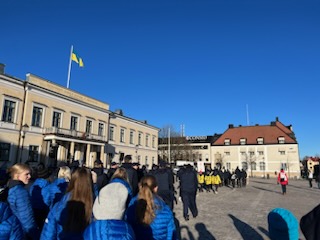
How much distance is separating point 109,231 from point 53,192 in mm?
3670

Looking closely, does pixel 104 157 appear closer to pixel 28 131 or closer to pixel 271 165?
pixel 28 131

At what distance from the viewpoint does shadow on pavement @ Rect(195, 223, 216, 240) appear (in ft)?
22.6

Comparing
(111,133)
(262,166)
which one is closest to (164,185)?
(111,133)

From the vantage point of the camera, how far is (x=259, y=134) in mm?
66625

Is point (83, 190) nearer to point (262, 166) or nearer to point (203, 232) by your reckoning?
point (203, 232)

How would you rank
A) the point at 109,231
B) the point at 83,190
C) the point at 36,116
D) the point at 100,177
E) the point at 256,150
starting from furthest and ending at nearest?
the point at 256,150, the point at 36,116, the point at 100,177, the point at 83,190, the point at 109,231

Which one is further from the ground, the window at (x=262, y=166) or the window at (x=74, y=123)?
the window at (x=74, y=123)

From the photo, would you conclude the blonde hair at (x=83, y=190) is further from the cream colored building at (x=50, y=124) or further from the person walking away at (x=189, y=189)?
the cream colored building at (x=50, y=124)

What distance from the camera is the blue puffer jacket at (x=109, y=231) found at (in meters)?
2.01

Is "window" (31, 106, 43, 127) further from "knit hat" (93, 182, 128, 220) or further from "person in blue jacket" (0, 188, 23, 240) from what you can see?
Result: "knit hat" (93, 182, 128, 220)

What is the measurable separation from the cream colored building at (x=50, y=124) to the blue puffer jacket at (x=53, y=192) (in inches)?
861

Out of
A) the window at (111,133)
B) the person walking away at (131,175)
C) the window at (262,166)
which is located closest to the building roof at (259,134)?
the window at (262,166)

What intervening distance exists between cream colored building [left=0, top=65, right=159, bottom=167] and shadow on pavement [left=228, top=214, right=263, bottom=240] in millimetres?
22354

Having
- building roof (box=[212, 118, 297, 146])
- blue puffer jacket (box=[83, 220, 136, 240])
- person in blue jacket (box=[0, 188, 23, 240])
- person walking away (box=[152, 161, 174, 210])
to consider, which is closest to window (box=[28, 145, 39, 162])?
person walking away (box=[152, 161, 174, 210])
